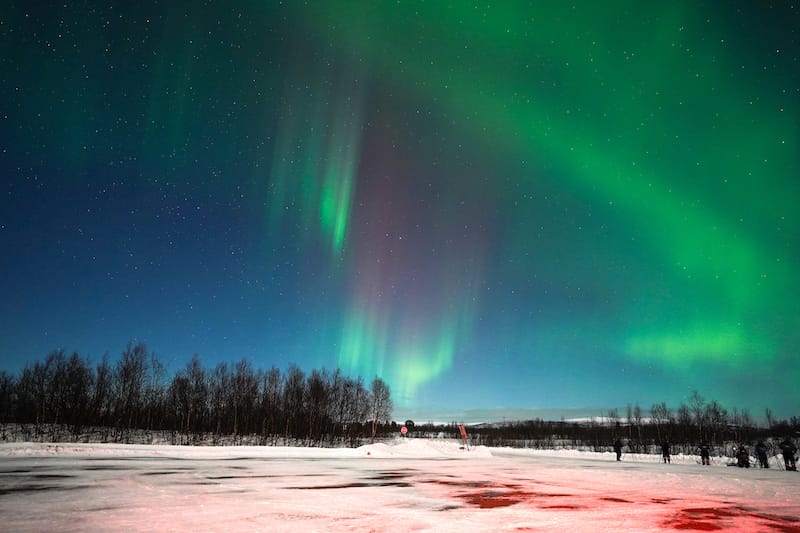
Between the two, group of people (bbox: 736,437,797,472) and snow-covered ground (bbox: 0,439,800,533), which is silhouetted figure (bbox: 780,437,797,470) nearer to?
group of people (bbox: 736,437,797,472)

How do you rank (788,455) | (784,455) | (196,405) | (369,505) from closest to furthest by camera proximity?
(369,505)
(788,455)
(784,455)
(196,405)

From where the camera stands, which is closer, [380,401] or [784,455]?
[784,455]

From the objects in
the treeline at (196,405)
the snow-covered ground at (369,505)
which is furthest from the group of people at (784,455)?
the treeline at (196,405)

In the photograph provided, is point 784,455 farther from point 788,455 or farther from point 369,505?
point 369,505

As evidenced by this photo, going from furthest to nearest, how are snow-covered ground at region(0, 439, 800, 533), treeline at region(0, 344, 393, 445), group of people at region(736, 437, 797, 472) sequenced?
treeline at region(0, 344, 393, 445)
group of people at region(736, 437, 797, 472)
snow-covered ground at region(0, 439, 800, 533)

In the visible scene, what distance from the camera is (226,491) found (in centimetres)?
1234

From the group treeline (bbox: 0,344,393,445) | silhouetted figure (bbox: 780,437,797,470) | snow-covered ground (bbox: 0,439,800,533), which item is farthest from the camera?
treeline (bbox: 0,344,393,445)

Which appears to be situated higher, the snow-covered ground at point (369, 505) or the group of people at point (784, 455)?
the snow-covered ground at point (369, 505)

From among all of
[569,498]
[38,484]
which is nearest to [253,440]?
[38,484]

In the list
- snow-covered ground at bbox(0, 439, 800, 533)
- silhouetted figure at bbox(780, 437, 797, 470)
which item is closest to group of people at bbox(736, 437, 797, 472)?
silhouetted figure at bbox(780, 437, 797, 470)

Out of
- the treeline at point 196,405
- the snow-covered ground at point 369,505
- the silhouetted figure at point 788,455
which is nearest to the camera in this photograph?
the snow-covered ground at point 369,505

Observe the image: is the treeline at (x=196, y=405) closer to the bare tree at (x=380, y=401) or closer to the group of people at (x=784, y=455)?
the bare tree at (x=380, y=401)

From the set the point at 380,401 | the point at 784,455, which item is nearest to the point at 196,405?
the point at 380,401

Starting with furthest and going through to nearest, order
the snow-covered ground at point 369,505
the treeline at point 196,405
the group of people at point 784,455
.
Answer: the treeline at point 196,405 < the group of people at point 784,455 < the snow-covered ground at point 369,505
